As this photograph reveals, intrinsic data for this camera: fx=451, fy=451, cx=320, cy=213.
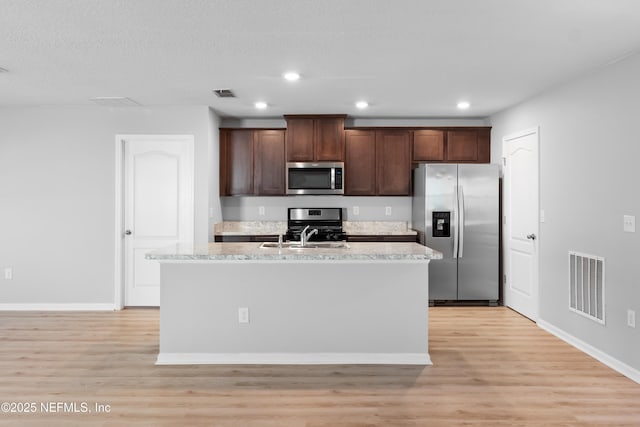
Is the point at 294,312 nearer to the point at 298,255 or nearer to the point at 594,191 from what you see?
the point at 298,255

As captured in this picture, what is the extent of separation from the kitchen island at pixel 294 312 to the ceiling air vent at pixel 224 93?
1.84m

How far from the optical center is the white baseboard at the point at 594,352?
128 inches

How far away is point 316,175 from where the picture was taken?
571cm

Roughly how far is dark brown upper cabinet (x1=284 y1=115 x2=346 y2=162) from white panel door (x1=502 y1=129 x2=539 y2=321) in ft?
6.68

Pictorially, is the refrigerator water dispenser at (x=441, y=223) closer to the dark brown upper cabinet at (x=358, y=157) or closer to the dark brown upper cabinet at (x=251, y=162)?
the dark brown upper cabinet at (x=358, y=157)

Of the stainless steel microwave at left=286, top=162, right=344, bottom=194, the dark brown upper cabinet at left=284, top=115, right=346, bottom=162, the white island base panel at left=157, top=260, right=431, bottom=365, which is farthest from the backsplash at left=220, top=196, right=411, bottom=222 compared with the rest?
the white island base panel at left=157, top=260, right=431, bottom=365

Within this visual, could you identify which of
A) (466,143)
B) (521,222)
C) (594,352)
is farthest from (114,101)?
(594,352)

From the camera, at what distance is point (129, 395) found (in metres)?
2.92

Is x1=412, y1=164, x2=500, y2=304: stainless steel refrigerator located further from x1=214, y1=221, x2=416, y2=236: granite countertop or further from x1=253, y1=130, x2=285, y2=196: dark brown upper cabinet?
x1=253, y1=130, x2=285, y2=196: dark brown upper cabinet

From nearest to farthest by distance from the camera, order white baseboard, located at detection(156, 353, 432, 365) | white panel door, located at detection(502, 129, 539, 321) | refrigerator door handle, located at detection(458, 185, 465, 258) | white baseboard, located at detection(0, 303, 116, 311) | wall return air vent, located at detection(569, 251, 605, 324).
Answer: white baseboard, located at detection(156, 353, 432, 365) → wall return air vent, located at detection(569, 251, 605, 324) → white panel door, located at detection(502, 129, 539, 321) → white baseboard, located at detection(0, 303, 116, 311) → refrigerator door handle, located at detection(458, 185, 465, 258)

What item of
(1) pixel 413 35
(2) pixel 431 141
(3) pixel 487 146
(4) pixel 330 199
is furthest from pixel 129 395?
(3) pixel 487 146

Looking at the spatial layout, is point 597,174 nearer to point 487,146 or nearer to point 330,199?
point 487,146

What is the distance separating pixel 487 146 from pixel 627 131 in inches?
100

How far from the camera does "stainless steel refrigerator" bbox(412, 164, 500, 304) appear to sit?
5.42m
